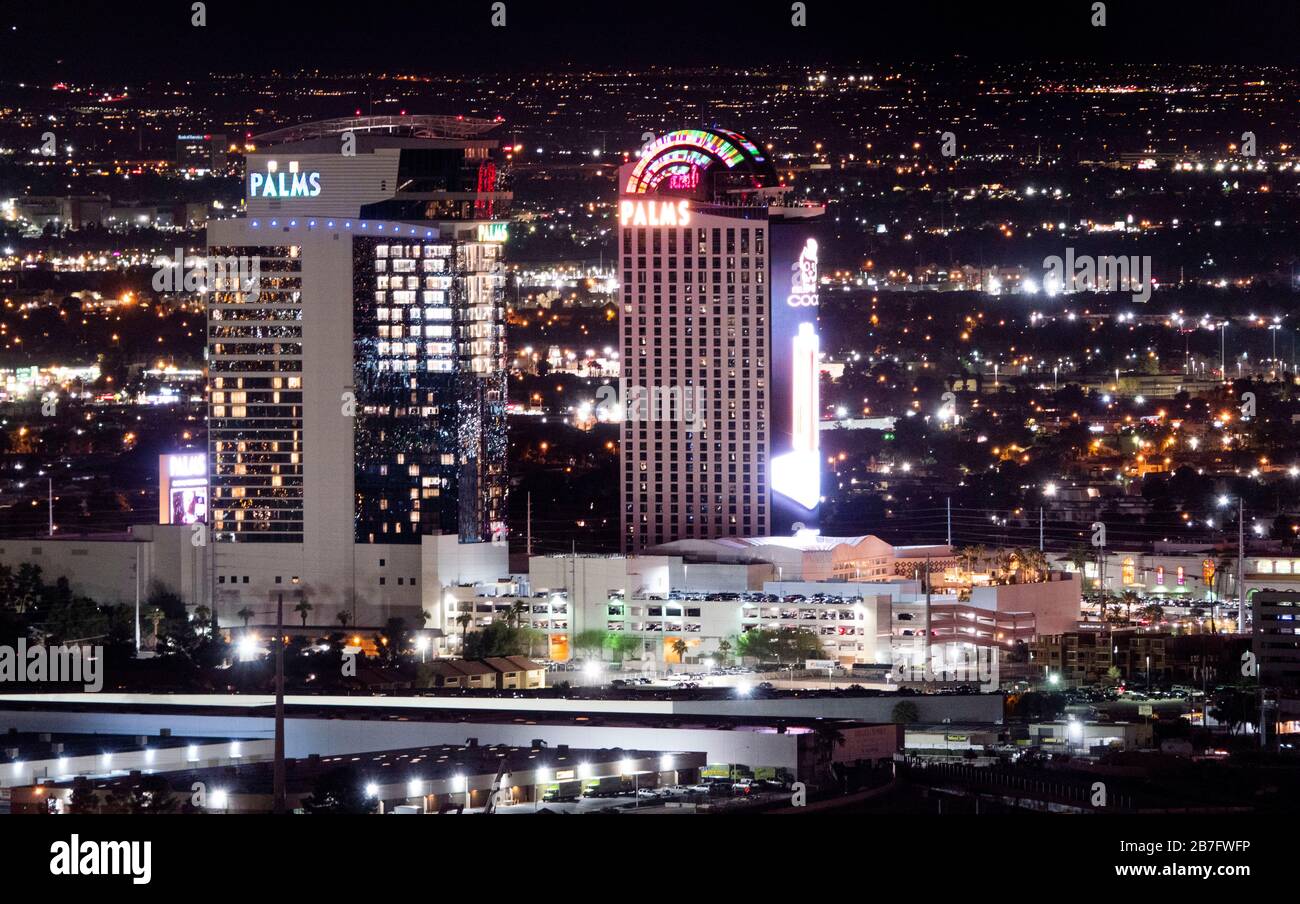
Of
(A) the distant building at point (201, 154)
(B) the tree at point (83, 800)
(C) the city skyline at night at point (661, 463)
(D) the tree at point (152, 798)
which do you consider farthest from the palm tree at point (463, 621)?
(A) the distant building at point (201, 154)

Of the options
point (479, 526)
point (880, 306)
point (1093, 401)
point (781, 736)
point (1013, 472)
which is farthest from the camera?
point (880, 306)

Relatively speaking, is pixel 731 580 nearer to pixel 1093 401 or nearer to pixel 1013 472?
pixel 1013 472

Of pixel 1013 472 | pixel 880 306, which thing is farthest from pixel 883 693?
pixel 880 306

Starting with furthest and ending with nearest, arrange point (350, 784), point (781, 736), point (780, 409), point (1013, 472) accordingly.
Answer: point (1013, 472)
point (780, 409)
point (781, 736)
point (350, 784)

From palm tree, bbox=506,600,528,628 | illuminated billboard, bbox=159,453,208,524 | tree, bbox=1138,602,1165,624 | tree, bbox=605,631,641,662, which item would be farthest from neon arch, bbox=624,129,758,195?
tree, bbox=1138,602,1165,624

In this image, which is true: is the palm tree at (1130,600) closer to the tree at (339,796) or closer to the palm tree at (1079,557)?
the palm tree at (1079,557)

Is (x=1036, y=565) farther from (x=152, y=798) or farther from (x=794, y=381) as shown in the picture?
(x=152, y=798)

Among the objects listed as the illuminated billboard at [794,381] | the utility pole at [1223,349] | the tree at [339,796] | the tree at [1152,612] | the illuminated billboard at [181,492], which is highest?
the utility pole at [1223,349]
